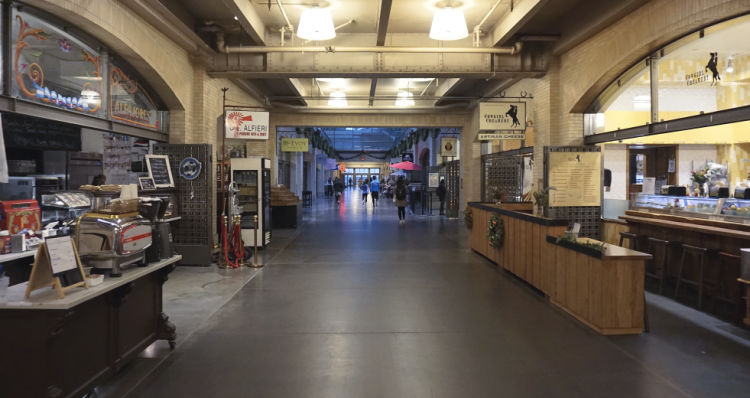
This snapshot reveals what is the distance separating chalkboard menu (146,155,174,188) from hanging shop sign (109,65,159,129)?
579 mm

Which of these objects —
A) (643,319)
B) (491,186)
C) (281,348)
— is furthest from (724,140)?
(281,348)

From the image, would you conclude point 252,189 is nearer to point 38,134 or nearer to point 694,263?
point 38,134

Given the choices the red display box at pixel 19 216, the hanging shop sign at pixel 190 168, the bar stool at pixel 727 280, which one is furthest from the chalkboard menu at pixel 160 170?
the bar stool at pixel 727 280

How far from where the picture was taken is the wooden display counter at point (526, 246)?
582cm

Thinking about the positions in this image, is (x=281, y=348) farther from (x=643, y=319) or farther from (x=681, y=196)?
(x=681, y=196)

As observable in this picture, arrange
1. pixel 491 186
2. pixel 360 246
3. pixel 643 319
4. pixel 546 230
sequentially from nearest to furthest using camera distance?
pixel 643 319, pixel 546 230, pixel 360 246, pixel 491 186

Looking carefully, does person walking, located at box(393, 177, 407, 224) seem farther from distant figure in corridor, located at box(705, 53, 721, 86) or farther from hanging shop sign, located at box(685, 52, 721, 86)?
distant figure in corridor, located at box(705, 53, 721, 86)

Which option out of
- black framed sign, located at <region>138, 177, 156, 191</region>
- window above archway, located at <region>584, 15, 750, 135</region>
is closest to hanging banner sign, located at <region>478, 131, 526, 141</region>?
window above archway, located at <region>584, 15, 750, 135</region>

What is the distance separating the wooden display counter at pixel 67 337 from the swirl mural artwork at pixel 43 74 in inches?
111

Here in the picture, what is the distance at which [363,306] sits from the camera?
5500 millimetres

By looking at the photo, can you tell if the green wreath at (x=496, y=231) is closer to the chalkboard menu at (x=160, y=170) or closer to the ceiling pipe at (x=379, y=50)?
the ceiling pipe at (x=379, y=50)

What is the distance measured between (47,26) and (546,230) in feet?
21.3

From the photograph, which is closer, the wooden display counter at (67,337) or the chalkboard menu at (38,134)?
the wooden display counter at (67,337)

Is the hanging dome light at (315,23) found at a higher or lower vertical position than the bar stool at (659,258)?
higher
